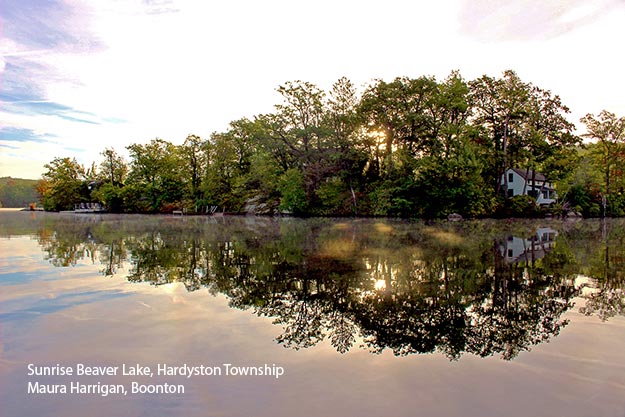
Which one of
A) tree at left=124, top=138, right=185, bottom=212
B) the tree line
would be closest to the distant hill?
tree at left=124, top=138, right=185, bottom=212

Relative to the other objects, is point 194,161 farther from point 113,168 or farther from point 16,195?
point 16,195

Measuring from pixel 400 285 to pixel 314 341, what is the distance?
361cm

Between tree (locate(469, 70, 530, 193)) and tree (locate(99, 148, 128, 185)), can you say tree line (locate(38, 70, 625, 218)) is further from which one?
tree (locate(99, 148, 128, 185))

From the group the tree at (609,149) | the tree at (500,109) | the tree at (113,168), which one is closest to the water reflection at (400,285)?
the tree at (500,109)

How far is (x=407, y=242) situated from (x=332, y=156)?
32.2m

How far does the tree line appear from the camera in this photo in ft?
140

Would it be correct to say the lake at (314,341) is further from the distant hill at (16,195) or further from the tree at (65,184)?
the distant hill at (16,195)

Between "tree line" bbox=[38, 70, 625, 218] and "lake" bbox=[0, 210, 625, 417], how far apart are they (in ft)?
110

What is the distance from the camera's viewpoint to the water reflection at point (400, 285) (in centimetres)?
524

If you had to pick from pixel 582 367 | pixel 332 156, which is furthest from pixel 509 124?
pixel 582 367

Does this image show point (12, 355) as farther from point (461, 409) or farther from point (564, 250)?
point (564, 250)

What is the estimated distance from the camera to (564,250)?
46.9 ft

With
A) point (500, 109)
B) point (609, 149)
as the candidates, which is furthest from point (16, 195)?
point (609, 149)

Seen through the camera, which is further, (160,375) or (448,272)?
(448,272)
